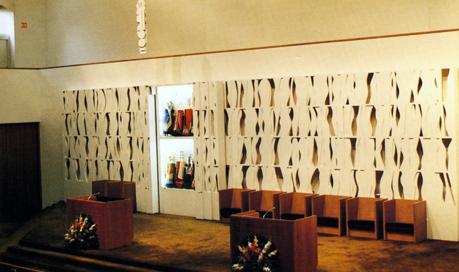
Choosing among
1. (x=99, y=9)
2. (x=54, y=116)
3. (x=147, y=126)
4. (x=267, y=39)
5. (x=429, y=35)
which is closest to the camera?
(x=429, y=35)

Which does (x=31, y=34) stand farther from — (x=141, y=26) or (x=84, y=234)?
(x=84, y=234)

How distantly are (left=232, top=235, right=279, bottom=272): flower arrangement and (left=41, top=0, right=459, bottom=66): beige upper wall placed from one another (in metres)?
3.80

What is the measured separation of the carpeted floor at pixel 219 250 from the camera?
7863mm

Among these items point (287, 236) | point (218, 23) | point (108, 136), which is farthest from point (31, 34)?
point (287, 236)

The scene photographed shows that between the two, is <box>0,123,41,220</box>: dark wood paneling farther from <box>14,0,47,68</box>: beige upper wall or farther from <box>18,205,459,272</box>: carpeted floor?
<box>18,205,459,272</box>: carpeted floor

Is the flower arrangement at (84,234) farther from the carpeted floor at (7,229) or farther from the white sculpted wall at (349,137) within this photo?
the white sculpted wall at (349,137)

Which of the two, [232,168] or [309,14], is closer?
[309,14]

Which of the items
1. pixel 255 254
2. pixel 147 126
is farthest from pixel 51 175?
pixel 255 254

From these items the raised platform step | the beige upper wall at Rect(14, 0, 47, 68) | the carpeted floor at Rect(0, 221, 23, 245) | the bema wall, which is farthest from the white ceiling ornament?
the carpeted floor at Rect(0, 221, 23, 245)

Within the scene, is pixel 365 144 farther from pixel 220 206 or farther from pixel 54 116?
pixel 54 116

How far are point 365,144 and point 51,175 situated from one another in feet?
24.1

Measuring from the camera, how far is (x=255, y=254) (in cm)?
742

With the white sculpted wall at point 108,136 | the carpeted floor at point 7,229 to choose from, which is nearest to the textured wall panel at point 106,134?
the white sculpted wall at point 108,136

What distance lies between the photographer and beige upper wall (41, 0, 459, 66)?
363 inches
